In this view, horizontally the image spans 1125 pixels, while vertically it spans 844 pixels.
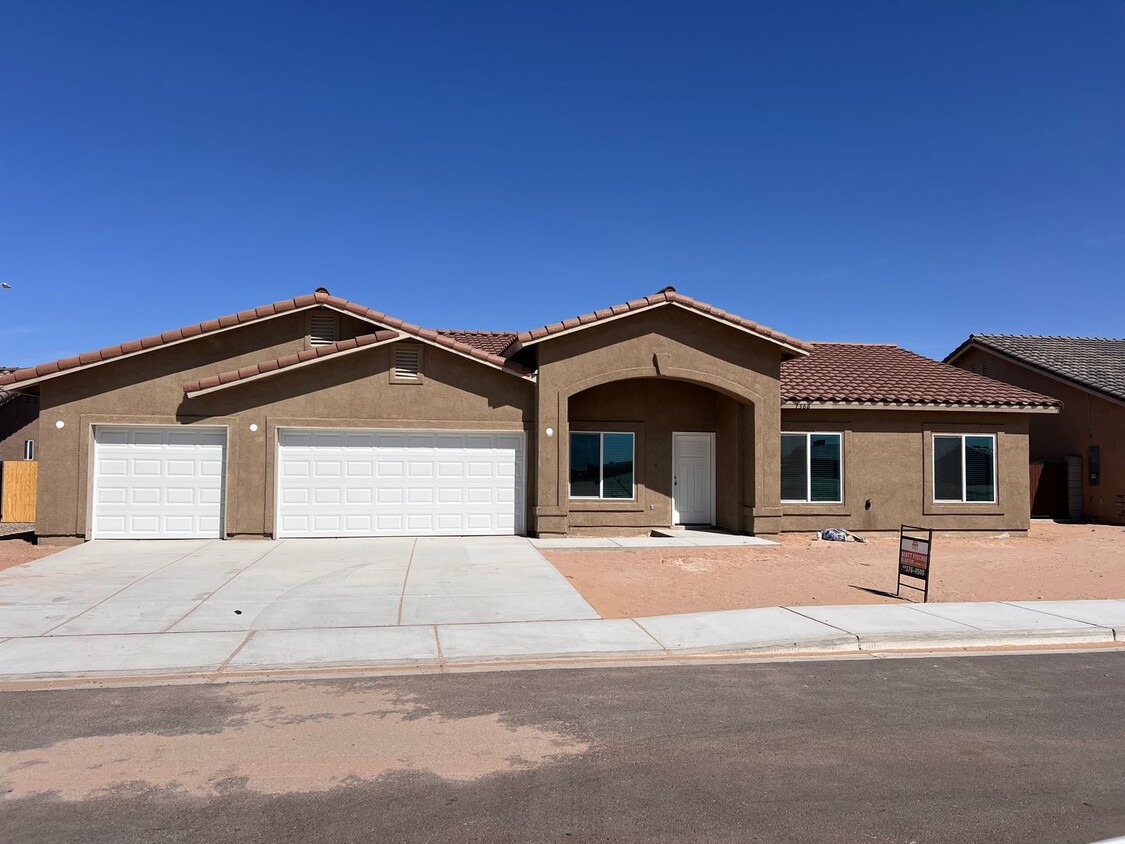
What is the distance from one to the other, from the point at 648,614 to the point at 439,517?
24.8 feet

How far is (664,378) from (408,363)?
5.57 meters

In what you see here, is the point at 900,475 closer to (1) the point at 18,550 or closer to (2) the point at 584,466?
(2) the point at 584,466

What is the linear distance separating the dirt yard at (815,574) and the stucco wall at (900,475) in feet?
2.98

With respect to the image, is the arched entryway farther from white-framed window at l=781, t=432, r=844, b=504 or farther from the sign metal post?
the sign metal post

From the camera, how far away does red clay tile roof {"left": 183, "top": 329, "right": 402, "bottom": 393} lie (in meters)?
15.5

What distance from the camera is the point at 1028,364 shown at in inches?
1014

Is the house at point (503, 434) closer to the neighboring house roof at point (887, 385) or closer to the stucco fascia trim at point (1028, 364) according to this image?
the neighboring house roof at point (887, 385)

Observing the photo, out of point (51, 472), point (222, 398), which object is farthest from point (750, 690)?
point (51, 472)

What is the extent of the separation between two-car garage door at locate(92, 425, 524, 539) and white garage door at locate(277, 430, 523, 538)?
2 cm

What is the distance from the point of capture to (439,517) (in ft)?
55.0

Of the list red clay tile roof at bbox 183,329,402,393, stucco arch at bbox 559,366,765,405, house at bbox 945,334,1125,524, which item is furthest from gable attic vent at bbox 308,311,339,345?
house at bbox 945,334,1125,524

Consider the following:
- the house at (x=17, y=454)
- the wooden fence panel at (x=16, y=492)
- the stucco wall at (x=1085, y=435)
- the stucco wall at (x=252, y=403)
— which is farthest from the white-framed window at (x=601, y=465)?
the wooden fence panel at (x=16, y=492)

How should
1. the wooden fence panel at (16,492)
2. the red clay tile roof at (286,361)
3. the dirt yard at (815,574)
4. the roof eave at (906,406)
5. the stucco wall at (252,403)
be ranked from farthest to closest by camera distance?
the wooden fence panel at (16,492) < the roof eave at (906,406) < the red clay tile roof at (286,361) < the stucco wall at (252,403) < the dirt yard at (815,574)

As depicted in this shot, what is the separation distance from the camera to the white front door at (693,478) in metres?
19.0
